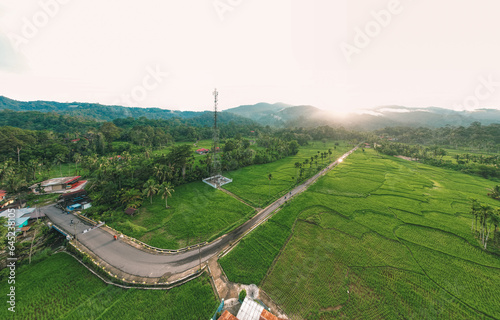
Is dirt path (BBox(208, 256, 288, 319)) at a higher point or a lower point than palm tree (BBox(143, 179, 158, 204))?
lower

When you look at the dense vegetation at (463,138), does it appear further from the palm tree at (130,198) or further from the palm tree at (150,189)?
the palm tree at (130,198)

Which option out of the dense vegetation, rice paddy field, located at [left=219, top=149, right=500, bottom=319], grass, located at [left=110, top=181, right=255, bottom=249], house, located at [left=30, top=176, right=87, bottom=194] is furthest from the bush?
the dense vegetation

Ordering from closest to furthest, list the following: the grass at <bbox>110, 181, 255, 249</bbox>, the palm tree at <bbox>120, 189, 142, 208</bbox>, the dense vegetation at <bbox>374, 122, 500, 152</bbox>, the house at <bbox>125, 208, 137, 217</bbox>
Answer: the grass at <bbox>110, 181, 255, 249</bbox> → the house at <bbox>125, 208, 137, 217</bbox> → the palm tree at <bbox>120, 189, 142, 208</bbox> → the dense vegetation at <bbox>374, 122, 500, 152</bbox>

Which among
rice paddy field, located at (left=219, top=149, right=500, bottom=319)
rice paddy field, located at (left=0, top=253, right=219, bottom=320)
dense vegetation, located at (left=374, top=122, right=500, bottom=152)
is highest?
dense vegetation, located at (left=374, top=122, right=500, bottom=152)

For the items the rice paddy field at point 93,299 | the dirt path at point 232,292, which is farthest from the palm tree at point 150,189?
the dirt path at point 232,292

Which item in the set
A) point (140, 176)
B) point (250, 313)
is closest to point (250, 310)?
point (250, 313)

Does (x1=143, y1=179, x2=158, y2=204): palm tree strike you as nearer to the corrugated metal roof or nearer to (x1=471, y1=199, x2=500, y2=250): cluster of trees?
the corrugated metal roof

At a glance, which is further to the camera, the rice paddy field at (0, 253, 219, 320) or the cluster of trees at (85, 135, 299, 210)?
the cluster of trees at (85, 135, 299, 210)
